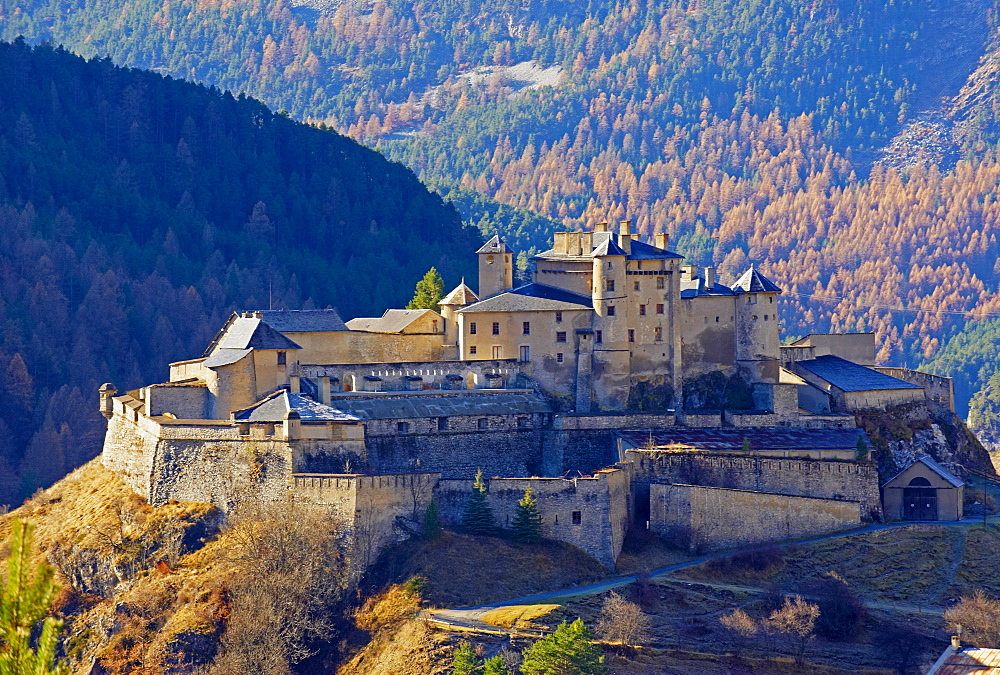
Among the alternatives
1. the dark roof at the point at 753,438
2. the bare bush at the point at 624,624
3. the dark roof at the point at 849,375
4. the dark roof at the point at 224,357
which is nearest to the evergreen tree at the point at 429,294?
the dark roof at the point at 224,357

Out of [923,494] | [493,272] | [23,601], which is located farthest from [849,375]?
[23,601]

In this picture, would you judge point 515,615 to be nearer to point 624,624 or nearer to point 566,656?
point 624,624

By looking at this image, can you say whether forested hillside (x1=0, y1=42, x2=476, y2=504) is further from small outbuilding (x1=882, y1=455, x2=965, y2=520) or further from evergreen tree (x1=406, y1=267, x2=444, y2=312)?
small outbuilding (x1=882, y1=455, x2=965, y2=520)

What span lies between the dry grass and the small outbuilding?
60.8 ft

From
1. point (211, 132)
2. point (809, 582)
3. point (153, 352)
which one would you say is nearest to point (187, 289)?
point (153, 352)

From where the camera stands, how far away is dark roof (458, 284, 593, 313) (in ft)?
242

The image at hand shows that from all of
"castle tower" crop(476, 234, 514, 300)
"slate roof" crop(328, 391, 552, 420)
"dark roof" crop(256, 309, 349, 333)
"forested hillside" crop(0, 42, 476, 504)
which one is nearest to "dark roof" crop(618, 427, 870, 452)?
"slate roof" crop(328, 391, 552, 420)

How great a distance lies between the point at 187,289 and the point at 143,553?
7106cm

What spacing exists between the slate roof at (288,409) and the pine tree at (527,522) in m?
7.33

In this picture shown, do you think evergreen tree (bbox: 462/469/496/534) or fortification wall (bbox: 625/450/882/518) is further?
fortification wall (bbox: 625/450/882/518)

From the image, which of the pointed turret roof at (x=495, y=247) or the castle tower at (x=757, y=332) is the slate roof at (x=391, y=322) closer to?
the pointed turret roof at (x=495, y=247)

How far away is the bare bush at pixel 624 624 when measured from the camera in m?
57.9

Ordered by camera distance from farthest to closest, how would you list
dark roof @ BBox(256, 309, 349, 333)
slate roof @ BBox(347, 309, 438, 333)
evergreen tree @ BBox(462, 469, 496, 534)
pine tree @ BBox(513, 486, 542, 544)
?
1. slate roof @ BBox(347, 309, 438, 333)
2. dark roof @ BBox(256, 309, 349, 333)
3. evergreen tree @ BBox(462, 469, 496, 534)
4. pine tree @ BBox(513, 486, 542, 544)

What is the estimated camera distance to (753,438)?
70.8m
